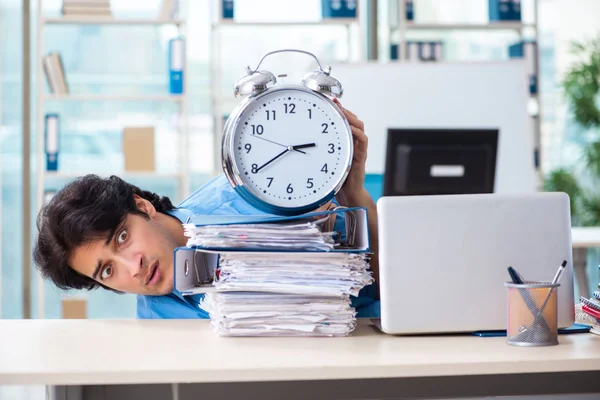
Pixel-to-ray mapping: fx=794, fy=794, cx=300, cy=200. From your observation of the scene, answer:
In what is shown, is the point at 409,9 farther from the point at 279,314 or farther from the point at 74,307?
the point at 279,314

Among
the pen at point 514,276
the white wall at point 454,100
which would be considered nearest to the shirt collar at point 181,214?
the pen at point 514,276

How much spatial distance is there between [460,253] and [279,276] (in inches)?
10.4

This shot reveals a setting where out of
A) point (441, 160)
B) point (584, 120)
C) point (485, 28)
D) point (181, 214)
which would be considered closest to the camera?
point (181, 214)

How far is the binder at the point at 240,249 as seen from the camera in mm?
1157

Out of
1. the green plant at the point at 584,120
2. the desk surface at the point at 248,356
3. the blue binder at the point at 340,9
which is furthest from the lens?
the green plant at the point at 584,120

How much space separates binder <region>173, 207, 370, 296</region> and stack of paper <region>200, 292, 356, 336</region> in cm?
4

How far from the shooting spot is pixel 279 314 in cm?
117

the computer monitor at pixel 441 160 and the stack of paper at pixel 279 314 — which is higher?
the computer monitor at pixel 441 160

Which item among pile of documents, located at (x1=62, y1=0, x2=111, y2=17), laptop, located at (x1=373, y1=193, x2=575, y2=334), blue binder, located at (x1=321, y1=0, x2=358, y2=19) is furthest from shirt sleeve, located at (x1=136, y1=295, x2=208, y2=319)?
blue binder, located at (x1=321, y1=0, x2=358, y2=19)

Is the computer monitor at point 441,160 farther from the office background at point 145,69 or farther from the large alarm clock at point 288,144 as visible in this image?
the office background at point 145,69

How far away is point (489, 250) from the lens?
1.15m

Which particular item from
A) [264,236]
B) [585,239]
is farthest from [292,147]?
[585,239]

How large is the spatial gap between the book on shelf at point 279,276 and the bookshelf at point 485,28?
4.15 metres

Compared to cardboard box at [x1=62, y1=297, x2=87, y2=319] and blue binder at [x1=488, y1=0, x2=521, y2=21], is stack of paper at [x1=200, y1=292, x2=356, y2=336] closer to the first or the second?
cardboard box at [x1=62, y1=297, x2=87, y2=319]
